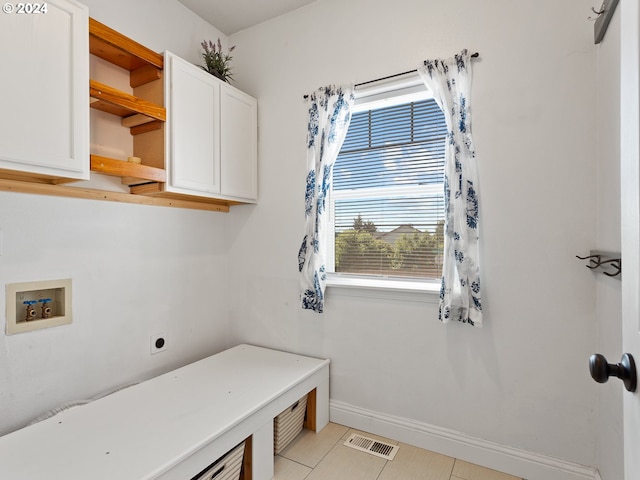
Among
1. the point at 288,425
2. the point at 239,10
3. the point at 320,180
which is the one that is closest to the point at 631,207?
the point at 320,180

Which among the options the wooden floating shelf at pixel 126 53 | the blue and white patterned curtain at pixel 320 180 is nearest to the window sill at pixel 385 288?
the blue and white patterned curtain at pixel 320 180

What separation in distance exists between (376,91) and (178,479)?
209cm

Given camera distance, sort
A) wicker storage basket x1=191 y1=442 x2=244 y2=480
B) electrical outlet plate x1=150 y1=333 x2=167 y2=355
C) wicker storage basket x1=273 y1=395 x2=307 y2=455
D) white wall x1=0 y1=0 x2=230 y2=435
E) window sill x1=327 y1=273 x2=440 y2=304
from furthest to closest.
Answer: electrical outlet plate x1=150 y1=333 x2=167 y2=355, window sill x1=327 y1=273 x2=440 y2=304, wicker storage basket x1=273 y1=395 x2=307 y2=455, white wall x1=0 y1=0 x2=230 y2=435, wicker storage basket x1=191 y1=442 x2=244 y2=480

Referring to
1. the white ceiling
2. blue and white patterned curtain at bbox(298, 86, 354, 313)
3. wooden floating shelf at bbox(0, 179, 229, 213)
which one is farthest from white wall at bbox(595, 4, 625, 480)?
wooden floating shelf at bbox(0, 179, 229, 213)

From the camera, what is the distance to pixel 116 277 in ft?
6.02

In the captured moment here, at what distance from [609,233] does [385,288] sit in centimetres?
104

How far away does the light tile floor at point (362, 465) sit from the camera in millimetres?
1652

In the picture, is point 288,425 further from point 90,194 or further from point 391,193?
point 90,194

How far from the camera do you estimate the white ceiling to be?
87.0 inches

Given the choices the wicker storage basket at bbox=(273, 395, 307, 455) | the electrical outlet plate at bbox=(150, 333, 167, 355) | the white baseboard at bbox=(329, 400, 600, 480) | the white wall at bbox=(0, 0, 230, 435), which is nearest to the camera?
the white wall at bbox=(0, 0, 230, 435)

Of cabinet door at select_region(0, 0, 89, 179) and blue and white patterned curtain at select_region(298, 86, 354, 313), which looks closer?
cabinet door at select_region(0, 0, 89, 179)

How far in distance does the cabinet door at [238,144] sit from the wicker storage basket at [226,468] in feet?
4.66

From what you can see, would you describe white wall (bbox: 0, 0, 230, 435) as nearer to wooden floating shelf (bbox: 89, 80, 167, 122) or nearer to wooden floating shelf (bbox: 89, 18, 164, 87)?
wooden floating shelf (bbox: 89, 18, 164, 87)

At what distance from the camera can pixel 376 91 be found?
6.61ft
